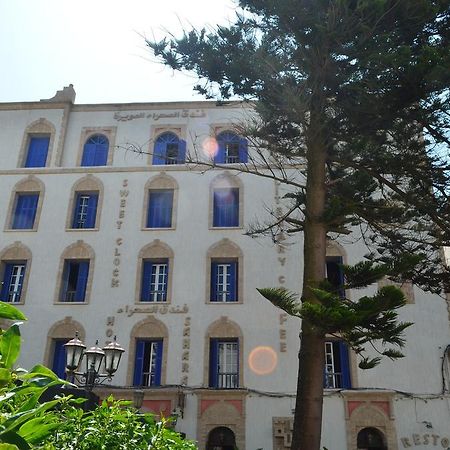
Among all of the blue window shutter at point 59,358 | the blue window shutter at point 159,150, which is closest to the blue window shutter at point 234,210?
the blue window shutter at point 159,150

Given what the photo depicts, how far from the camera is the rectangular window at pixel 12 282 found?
17.5m

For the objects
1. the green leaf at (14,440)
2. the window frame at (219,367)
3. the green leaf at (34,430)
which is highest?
the window frame at (219,367)

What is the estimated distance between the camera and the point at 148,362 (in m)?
16.3

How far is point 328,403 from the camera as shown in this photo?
50.1ft

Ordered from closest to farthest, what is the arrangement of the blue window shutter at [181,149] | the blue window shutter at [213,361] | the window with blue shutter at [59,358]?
the blue window shutter at [213,361] < the window with blue shutter at [59,358] < the blue window shutter at [181,149]

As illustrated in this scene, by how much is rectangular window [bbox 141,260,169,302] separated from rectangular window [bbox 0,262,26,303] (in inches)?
166

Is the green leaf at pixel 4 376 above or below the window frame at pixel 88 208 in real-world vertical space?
below

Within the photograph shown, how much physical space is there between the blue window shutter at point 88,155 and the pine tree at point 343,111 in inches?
433

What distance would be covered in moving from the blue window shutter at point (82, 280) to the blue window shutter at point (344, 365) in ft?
27.7

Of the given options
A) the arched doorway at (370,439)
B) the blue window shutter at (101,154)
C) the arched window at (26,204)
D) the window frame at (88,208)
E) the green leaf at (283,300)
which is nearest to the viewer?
the green leaf at (283,300)

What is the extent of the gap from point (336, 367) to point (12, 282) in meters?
11.1

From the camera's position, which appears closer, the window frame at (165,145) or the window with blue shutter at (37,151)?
the window frame at (165,145)

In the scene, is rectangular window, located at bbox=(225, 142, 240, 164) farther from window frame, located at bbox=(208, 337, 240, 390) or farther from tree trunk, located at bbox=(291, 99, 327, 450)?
tree trunk, located at bbox=(291, 99, 327, 450)

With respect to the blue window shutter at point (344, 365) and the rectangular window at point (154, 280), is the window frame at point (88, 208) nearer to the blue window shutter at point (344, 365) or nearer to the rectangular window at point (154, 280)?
the rectangular window at point (154, 280)
